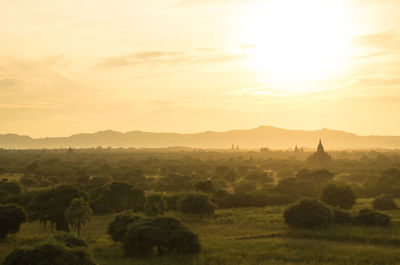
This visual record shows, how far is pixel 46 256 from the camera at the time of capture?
24.6 metres

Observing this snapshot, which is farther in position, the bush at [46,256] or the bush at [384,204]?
the bush at [384,204]

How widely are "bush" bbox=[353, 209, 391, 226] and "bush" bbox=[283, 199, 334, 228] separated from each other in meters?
3.12

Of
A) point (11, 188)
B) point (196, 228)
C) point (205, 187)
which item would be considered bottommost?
point (196, 228)

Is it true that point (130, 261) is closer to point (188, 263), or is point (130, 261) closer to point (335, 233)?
point (188, 263)

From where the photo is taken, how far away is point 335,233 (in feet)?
127

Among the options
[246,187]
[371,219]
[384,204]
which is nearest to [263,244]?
[371,219]

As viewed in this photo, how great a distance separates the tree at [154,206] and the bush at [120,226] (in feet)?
16.3

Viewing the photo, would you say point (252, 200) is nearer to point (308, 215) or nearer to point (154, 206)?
point (308, 215)

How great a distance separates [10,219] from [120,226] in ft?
35.8

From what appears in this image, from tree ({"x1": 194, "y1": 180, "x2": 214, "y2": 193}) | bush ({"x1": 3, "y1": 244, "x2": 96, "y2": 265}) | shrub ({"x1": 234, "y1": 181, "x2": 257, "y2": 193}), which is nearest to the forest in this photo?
bush ({"x1": 3, "y1": 244, "x2": 96, "y2": 265})

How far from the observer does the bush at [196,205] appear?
162 feet

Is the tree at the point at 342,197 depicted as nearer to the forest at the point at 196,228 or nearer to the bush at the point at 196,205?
the forest at the point at 196,228

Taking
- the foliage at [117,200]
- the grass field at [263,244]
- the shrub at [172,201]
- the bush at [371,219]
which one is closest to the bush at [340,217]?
the bush at [371,219]

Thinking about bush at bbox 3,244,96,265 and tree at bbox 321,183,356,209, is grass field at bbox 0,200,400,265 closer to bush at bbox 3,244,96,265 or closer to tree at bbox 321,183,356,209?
bush at bbox 3,244,96,265
